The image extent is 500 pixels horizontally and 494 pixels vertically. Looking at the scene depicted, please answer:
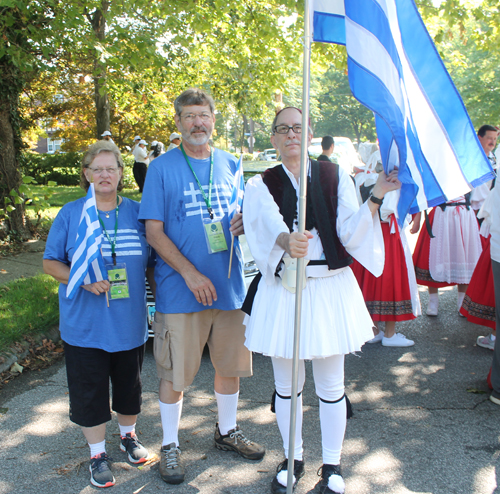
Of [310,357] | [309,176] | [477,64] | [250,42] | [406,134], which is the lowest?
[310,357]

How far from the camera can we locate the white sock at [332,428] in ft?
9.34

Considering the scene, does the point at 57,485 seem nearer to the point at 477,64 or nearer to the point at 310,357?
the point at 310,357

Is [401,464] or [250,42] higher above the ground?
[250,42]

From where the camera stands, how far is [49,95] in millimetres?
15531

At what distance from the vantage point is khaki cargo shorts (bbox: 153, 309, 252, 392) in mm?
3086

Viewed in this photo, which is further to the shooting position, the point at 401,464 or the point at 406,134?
the point at 401,464

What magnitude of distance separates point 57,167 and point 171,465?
24.7 metres

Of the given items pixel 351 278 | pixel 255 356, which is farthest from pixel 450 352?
pixel 351 278

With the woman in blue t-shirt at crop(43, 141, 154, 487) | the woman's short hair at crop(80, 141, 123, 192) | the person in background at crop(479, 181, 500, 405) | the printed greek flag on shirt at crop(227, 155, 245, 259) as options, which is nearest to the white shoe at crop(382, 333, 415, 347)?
the person in background at crop(479, 181, 500, 405)

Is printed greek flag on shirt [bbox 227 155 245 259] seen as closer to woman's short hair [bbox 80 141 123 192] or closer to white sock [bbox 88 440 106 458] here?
woman's short hair [bbox 80 141 123 192]

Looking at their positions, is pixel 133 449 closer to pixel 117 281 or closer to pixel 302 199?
pixel 117 281

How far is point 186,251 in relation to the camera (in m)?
3.09

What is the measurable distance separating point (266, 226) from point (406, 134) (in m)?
0.85

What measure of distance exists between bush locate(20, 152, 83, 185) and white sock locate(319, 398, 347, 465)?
2212cm
